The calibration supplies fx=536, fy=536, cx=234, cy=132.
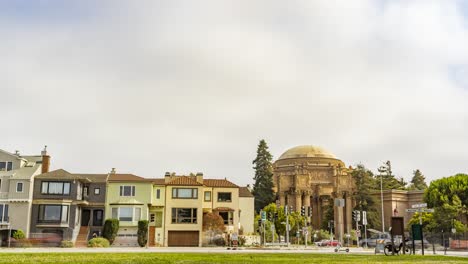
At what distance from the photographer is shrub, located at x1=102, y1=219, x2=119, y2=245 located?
6316cm

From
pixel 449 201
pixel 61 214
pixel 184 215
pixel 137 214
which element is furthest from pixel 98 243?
pixel 449 201

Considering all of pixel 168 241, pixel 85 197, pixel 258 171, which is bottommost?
pixel 168 241

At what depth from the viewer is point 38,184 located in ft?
209

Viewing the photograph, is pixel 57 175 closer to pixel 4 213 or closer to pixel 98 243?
pixel 4 213

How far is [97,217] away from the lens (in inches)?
2640

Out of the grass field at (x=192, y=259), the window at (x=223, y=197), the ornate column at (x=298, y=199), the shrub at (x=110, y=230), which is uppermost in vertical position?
the ornate column at (x=298, y=199)

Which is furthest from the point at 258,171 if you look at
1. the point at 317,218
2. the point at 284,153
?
the point at 317,218

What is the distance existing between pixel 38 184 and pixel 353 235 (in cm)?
5323

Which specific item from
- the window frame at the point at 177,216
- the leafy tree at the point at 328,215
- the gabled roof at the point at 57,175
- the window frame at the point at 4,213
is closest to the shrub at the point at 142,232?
the window frame at the point at 177,216

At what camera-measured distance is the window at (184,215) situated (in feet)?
225

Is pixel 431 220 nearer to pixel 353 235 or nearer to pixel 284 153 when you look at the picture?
pixel 353 235

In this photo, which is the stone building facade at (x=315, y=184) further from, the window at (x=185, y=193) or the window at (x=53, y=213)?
the window at (x=53, y=213)

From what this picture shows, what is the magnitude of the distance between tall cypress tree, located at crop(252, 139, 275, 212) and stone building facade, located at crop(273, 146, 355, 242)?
146cm

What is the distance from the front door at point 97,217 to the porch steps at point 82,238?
1592mm
